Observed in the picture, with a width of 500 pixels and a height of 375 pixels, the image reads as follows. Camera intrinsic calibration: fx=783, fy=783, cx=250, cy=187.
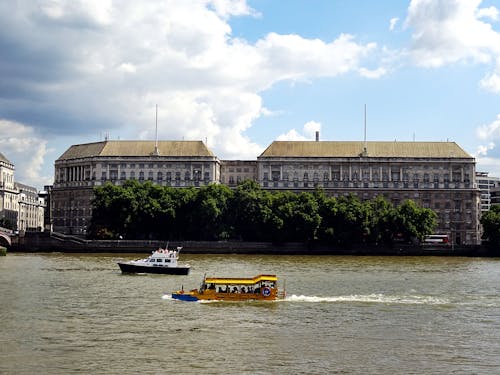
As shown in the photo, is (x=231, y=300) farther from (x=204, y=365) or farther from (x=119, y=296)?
(x=204, y=365)

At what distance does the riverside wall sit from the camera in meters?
142

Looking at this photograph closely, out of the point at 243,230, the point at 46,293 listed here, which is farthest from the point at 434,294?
the point at 243,230

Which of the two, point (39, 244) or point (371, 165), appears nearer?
point (39, 244)

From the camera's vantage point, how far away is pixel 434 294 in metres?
67.7

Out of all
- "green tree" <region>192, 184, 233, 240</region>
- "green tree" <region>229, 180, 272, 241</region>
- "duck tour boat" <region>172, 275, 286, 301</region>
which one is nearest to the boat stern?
"duck tour boat" <region>172, 275, 286, 301</region>

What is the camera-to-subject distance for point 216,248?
5684 inches

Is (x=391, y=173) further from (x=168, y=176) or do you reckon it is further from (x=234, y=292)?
(x=234, y=292)

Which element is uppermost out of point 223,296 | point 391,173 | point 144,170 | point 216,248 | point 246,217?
point 144,170

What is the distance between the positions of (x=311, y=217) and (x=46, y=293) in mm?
85838

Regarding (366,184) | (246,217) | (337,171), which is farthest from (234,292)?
(366,184)

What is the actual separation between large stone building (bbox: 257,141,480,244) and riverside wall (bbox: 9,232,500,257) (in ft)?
141

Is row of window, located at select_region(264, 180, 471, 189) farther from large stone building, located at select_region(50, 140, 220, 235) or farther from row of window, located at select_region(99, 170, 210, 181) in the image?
large stone building, located at select_region(50, 140, 220, 235)

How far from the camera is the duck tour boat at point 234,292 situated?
6116cm

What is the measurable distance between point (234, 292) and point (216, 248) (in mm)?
82200
